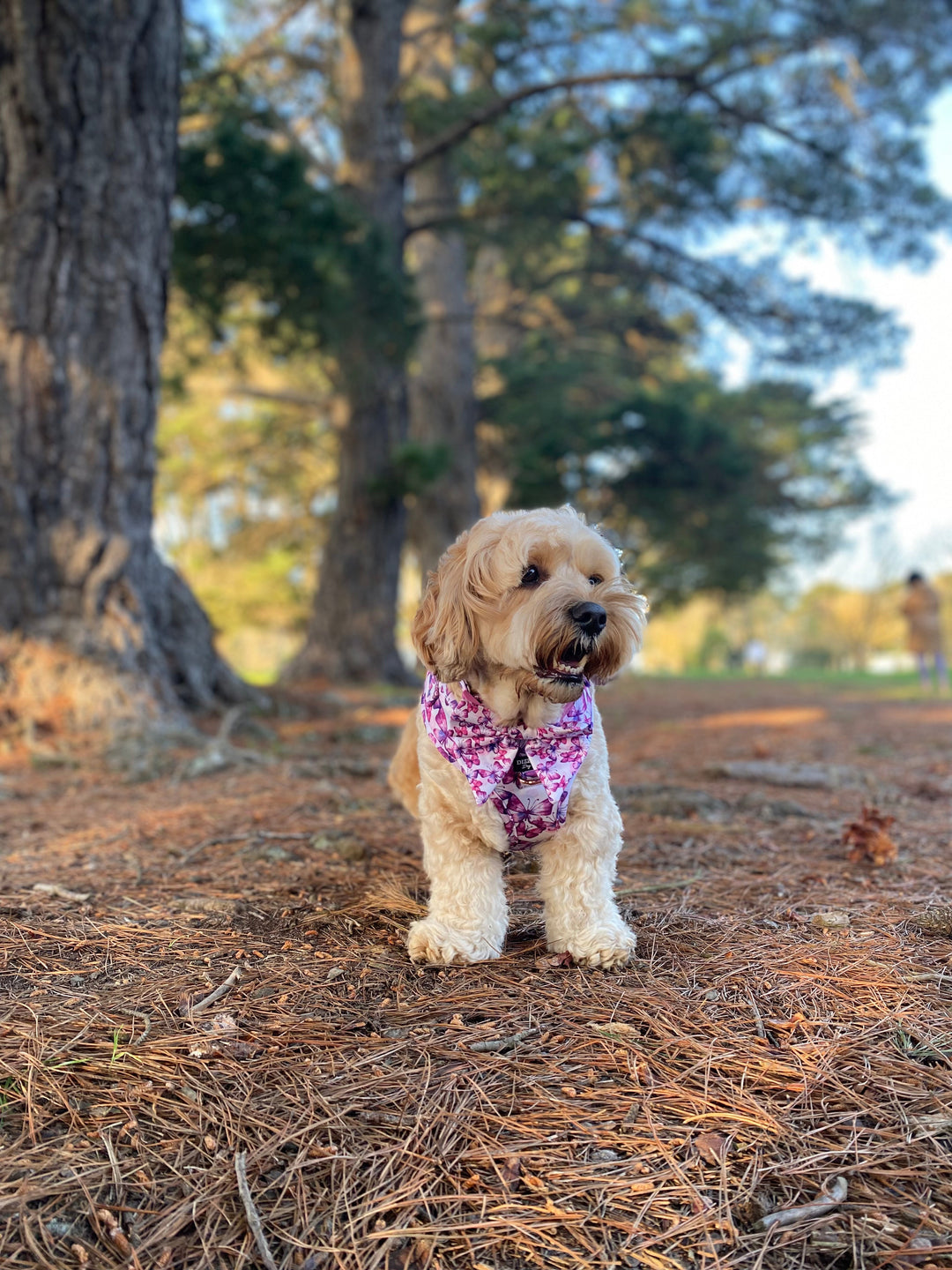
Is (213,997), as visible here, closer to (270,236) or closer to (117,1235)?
(117,1235)

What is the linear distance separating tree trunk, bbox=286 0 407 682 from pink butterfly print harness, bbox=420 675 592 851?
8.40 metres

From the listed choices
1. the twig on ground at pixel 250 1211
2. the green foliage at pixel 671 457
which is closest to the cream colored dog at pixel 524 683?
the twig on ground at pixel 250 1211

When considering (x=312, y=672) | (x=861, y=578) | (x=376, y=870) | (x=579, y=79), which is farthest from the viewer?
(x=861, y=578)

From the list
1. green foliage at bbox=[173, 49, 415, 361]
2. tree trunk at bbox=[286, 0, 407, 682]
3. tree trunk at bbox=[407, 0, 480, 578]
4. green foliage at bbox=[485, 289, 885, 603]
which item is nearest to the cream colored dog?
green foliage at bbox=[173, 49, 415, 361]

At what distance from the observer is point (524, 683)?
111 inches

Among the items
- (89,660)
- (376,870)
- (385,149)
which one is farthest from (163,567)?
(385,149)

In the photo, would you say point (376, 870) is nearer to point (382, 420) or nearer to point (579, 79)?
point (382, 420)

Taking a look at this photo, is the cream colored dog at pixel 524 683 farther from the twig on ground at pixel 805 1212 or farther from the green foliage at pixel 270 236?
the green foliage at pixel 270 236

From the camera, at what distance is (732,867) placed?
3.57 metres

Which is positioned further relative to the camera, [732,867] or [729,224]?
[729,224]

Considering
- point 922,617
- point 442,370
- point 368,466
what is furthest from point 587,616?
point 922,617

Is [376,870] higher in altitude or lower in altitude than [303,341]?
lower

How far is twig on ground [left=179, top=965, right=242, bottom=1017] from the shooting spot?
224cm

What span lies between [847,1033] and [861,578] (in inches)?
2059
